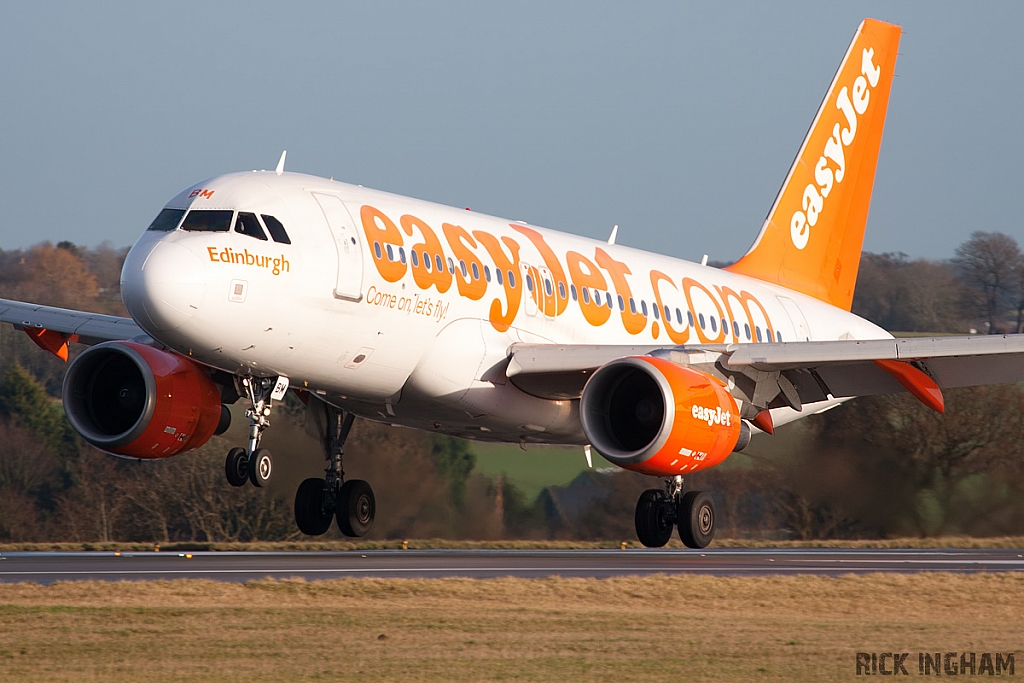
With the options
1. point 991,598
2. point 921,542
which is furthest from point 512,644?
point 921,542

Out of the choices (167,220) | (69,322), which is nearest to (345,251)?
(167,220)

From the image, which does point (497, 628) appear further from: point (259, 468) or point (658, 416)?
point (658, 416)

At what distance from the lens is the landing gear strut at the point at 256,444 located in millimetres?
17328

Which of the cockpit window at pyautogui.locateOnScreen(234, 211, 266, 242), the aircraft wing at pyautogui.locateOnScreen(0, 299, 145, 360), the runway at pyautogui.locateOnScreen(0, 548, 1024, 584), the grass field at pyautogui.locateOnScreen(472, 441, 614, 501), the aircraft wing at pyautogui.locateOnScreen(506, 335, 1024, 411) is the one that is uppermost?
the cockpit window at pyautogui.locateOnScreen(234, 211, 266, 242)

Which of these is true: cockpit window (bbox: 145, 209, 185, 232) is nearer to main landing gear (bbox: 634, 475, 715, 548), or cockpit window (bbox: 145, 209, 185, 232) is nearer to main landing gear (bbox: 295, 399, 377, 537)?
main landing gear (bbox: 295, 399, 377, 537)

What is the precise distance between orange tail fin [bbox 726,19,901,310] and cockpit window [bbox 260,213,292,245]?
12.7 meters

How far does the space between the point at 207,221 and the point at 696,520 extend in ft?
30.3

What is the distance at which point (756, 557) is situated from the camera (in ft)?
98.5

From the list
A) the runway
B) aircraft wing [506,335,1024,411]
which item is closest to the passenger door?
aircraft wing [506,335,1024,411]

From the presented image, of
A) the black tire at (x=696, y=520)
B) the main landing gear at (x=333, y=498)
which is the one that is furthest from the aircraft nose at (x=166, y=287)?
the black tire at (x=696, y=520)

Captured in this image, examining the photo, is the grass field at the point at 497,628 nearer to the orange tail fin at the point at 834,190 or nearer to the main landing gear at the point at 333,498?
the main landing gear at the point at 333,498

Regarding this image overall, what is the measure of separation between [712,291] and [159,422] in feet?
32.2

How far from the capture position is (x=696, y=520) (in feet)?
72.1

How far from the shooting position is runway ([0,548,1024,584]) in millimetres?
23016
